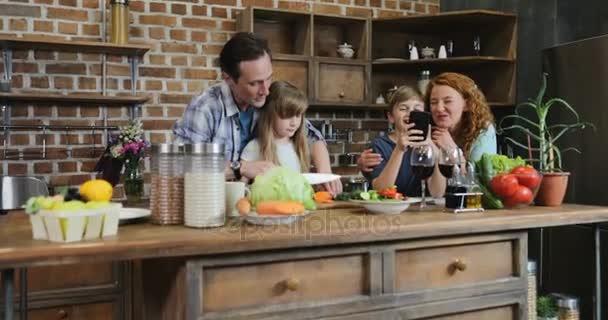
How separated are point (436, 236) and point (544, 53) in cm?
260

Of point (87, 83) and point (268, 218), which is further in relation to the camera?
point (87, 83)

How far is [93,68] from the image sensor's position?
11.8 feet

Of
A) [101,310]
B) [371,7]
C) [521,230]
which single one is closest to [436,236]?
[521,230]

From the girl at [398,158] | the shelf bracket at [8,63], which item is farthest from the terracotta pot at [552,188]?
the shelf bracket at [8,63]

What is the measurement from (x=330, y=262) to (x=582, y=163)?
248 centimetres

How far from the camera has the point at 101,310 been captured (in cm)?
229

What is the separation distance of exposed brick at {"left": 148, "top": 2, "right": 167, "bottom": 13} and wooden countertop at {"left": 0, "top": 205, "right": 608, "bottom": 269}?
2.26 metres

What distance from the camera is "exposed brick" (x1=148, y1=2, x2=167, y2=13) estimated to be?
12.2ft

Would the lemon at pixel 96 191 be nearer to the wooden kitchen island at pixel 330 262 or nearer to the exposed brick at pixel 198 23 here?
the wooden kitchen island at pixel 330 262

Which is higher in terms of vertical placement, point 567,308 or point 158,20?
point 158,20

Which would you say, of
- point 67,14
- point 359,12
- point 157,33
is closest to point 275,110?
point 157,33

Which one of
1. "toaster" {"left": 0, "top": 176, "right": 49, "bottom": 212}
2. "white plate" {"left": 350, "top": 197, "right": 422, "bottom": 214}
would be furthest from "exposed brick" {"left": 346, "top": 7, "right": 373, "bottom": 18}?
"white plate" {"left": 350, "top": 197, "right": 422, "bottom": 214}

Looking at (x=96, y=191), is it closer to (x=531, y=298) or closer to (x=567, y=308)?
(x=531, y=298)

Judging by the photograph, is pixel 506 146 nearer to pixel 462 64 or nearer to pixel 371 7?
pixel 462 64
